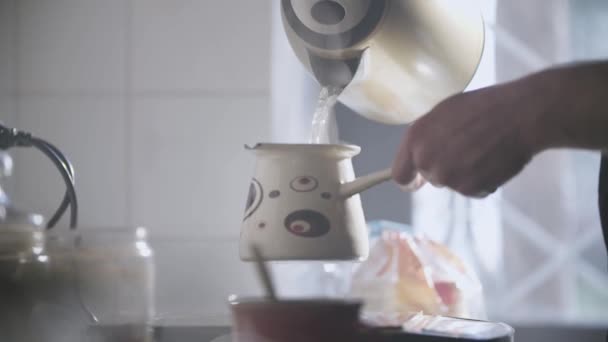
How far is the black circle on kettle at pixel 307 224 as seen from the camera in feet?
2.36

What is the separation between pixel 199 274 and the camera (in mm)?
1233

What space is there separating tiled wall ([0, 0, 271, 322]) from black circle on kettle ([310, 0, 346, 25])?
469 millimetres

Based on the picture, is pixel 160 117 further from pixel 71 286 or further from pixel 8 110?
pixel 71 286

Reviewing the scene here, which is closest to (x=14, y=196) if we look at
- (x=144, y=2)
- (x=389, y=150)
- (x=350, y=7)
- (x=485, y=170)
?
(x=144, y=2)

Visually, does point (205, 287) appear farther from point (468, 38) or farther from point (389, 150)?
point (468, 38)

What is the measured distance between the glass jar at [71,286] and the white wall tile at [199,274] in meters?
0.63

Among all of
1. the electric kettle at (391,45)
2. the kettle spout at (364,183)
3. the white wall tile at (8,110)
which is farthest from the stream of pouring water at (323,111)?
the white wall tile at (8,110)

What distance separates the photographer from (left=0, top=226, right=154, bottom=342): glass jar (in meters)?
0.57

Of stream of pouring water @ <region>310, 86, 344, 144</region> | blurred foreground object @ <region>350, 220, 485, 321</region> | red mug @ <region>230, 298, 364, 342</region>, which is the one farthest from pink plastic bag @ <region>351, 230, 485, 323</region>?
red mug @ <region>230, 298, 364, 342</region>

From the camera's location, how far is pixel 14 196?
1.26 metres

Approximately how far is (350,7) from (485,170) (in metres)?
0.23

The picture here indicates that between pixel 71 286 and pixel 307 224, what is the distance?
22cm

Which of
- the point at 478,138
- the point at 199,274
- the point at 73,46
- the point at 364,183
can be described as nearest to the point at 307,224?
the point at 364,183

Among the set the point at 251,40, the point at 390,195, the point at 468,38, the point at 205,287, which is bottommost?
the point at 205,287
